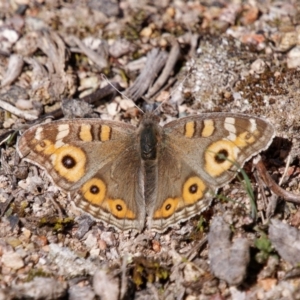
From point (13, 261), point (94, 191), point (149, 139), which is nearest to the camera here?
point (13, 261)

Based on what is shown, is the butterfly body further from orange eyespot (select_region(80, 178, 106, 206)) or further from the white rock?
the white rock

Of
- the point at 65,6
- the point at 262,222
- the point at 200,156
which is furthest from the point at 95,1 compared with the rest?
the point at 262,222

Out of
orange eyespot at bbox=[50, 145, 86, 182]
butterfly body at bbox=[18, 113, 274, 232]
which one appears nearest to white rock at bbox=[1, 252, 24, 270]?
butterfly body at bbox=[18, 113, 274, 232]

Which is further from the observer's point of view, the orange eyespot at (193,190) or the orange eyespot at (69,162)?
the orange eyespot at (69,162)

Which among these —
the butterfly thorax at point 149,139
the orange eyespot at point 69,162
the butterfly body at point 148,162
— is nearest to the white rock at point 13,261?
the butterfly body at point 148,162

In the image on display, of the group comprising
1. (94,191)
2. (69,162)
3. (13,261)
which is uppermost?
(69,162)

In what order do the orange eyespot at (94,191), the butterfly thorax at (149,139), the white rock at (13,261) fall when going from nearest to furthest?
the white rock at (13,261) → the orange eyespot at (94,191) → the butterfly thorax at (149,139)

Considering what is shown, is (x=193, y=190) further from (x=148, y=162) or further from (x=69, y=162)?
(x=69, y=162)

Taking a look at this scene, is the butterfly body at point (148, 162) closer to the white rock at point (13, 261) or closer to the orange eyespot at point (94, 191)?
the orange eyespot at point (94, 191)

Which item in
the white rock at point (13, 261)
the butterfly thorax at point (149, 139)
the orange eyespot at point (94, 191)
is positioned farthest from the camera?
the butterfly thorax at point (149, 139)

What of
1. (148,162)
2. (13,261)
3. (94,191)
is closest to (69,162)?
(94,191)
